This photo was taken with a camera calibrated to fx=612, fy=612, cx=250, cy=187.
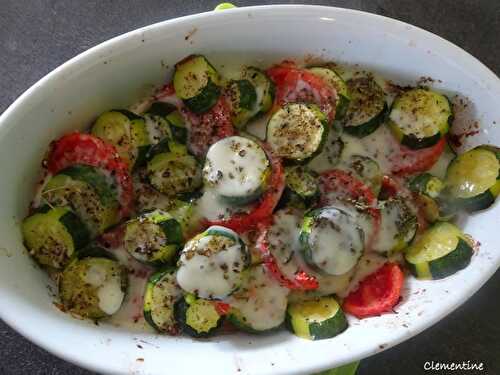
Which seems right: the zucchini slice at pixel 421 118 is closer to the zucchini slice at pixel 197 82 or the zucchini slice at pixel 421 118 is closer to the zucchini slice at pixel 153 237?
the zucchini slice at pixel 197 82

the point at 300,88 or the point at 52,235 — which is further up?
the point at 300,88

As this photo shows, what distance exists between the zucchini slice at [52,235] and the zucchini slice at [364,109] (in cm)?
71

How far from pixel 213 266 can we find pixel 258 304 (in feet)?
0.45

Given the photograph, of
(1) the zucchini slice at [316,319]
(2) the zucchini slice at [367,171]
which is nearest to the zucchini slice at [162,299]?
(1) the zucchini slice at [316,319]

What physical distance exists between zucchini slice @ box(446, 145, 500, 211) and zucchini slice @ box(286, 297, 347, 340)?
1.34 ft

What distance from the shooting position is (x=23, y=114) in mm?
1310

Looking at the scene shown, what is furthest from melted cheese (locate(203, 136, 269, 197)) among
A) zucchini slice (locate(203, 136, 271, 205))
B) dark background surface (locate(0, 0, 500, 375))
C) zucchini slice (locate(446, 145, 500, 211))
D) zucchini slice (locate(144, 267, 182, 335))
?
dark background surface (locate(0, 0, 500, 375))

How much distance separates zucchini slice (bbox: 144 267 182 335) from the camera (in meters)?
1.36

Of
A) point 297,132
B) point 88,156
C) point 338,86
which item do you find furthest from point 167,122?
point 338,86

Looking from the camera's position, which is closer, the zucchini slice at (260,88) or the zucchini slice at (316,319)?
the zucchini slice at (316,319)

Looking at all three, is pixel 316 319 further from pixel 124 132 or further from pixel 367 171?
pixel 124 132

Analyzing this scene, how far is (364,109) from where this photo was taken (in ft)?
5.01

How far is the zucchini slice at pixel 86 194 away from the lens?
139 centimetres

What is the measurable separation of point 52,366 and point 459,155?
1196 millimetres
